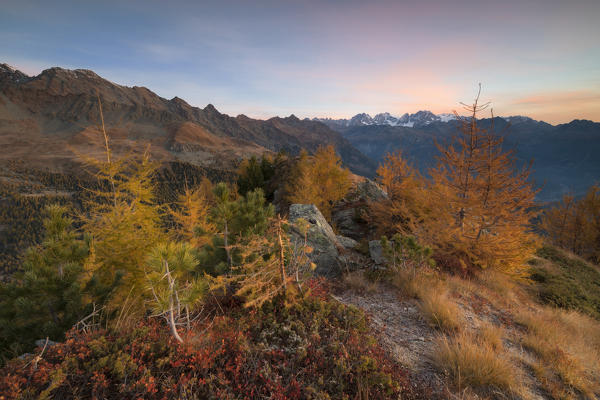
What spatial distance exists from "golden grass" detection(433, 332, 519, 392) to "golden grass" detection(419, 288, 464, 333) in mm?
1164

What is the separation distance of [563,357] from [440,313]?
2002mm

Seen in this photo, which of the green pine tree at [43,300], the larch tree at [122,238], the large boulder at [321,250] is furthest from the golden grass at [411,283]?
the green pine tree at [43,300]

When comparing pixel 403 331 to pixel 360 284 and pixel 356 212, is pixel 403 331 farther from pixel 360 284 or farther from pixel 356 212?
pixel 356 212

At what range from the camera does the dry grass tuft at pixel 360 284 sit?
6996 millimetres

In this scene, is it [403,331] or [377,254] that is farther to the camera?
[377,254]

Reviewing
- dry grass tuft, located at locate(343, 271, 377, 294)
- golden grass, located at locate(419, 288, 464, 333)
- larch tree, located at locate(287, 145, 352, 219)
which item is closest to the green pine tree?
dry grass tuft, located at locate(343, 271, 377, 294)

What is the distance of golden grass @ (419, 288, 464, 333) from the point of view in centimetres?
518

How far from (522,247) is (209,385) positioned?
11676 mm

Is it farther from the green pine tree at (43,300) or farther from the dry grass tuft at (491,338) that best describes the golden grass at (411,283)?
the green pine tree at (43,300)

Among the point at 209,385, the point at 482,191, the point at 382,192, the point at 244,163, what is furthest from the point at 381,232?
the point at 244,163

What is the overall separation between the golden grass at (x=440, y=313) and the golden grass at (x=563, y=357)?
129cm

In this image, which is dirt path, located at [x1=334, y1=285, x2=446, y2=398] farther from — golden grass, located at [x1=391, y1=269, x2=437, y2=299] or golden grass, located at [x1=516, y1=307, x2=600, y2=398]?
golden grass, located at [x1=516, y1=307, x2=600, y2=398]

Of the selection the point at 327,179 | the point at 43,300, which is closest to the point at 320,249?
the point at 43,300

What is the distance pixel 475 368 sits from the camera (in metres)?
3.64
